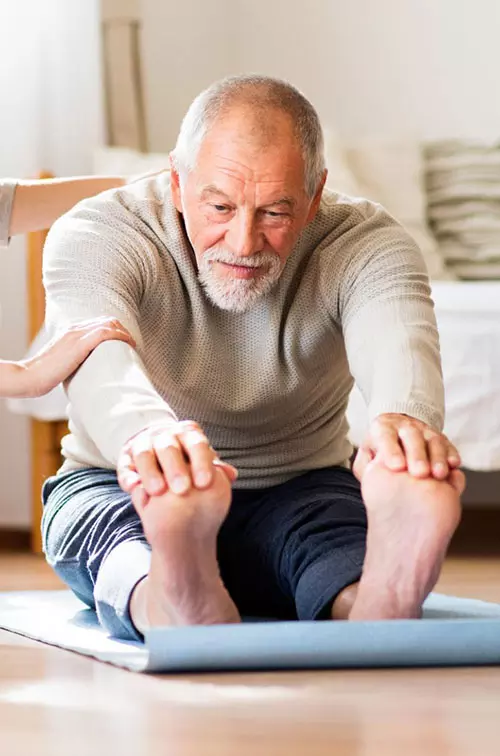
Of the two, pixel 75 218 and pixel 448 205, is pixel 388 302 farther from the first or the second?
pixel 448 205

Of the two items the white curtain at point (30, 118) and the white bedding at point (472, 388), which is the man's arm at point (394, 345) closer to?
the white bedding at point (472, 388)

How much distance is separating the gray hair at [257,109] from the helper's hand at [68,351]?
9.7 inches

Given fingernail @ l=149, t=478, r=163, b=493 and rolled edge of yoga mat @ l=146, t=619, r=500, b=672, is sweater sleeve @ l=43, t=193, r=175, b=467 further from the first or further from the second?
rolled edge of yoga mat @ l=146, t=619, r=500, b=672

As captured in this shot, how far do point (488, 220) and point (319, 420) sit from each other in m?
1.74

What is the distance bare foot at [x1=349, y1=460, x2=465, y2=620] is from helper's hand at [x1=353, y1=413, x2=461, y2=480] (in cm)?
1

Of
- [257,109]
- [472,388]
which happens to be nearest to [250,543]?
[257,109]

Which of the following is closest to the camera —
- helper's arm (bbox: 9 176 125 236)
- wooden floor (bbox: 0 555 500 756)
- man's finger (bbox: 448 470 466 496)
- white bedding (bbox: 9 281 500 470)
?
wooden floor (bbox: 0 555 500 756)

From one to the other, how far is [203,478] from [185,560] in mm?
101

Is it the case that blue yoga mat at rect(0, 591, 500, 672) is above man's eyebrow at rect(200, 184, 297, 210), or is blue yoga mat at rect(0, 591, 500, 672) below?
below

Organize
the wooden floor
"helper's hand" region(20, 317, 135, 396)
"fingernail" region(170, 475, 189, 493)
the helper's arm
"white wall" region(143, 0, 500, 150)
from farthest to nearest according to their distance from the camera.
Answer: "white wall" region(143, 0, 500, 150), the helper's arm, "helper's hand" region(20, 317, 135, 396), "fingernail" region(170, 475, 189, 493), the wooden floor

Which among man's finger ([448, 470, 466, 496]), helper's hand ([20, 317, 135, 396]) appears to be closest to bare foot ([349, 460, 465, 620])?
man's finger ([448, 470, 466, 496])

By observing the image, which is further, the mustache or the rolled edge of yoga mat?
the mustache

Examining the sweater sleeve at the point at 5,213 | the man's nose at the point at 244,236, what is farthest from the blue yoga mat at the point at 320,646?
the sweater sleeve at the point at 5,213

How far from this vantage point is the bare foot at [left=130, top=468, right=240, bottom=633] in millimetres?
1278
